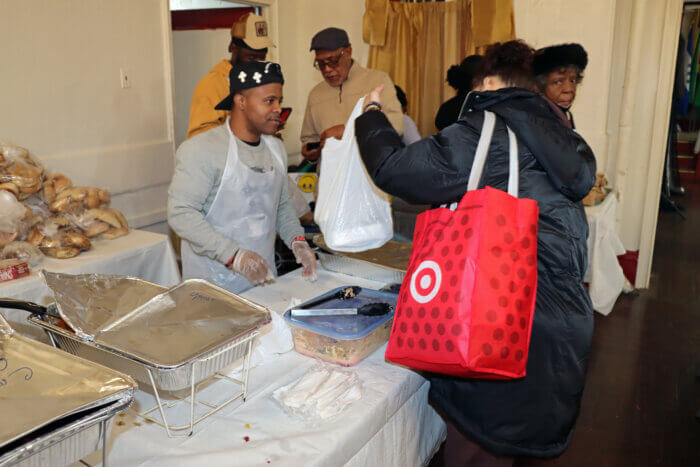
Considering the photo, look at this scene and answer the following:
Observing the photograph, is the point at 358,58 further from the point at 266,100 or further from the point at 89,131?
the point at 266,100

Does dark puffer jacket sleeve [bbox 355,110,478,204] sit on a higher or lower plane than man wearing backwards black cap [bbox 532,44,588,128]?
lower

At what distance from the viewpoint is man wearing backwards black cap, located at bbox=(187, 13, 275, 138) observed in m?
2.80

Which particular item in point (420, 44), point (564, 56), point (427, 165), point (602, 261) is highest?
point (420, 44)

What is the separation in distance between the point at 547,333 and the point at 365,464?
0.51m

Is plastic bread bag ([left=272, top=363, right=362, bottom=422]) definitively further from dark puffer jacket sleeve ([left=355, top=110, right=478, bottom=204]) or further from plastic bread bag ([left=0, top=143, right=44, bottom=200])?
plastic bread bag ([left=0, top=143, right=44, bottom=200])

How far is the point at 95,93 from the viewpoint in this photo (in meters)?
3.03

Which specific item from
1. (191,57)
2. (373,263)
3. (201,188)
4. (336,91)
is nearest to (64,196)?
(201,188)

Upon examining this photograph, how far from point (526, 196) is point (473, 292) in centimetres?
31

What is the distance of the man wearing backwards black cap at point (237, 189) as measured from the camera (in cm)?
174

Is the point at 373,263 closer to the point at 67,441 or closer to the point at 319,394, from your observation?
the point at 319,394

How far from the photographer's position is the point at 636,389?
8.77 feet

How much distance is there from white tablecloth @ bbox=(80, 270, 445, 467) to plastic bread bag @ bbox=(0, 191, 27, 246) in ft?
3.84

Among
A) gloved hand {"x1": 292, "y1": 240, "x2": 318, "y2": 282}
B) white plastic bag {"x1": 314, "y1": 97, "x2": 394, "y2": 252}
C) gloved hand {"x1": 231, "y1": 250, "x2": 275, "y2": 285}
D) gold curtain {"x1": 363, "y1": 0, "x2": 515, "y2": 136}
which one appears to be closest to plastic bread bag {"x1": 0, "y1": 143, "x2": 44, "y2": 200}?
gloved hand {"x1": 231, "y1": 250, "x2": 275, "y2": 285}

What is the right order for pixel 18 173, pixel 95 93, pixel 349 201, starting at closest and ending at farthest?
pixel 349 201
pixel 18 173
pixel 95 93
